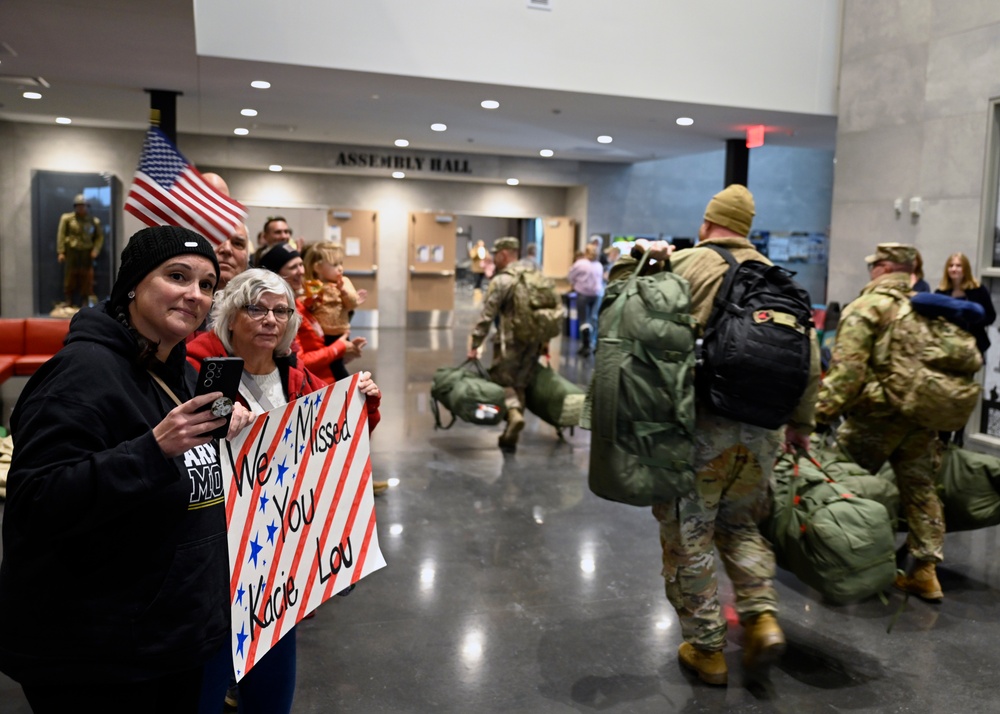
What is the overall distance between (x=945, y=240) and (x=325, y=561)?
8.24 metres

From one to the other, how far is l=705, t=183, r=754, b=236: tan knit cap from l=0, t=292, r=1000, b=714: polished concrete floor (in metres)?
1.91

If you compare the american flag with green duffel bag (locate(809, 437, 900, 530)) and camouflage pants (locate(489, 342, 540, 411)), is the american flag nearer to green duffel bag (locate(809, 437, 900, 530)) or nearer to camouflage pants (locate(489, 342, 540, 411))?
camouflage pants (locate(489, 342, 540, 411))

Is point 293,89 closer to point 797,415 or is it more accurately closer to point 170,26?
point 170,26

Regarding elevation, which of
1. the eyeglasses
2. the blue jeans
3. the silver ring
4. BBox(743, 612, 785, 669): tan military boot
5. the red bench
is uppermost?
the eyeglasses

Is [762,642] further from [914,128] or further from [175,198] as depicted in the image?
[914,128]

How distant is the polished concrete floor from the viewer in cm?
339

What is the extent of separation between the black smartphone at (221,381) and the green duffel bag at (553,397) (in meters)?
6.18

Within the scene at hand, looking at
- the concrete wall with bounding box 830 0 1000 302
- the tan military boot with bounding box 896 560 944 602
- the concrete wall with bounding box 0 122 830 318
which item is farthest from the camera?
the concrete wall with bounding box 0 122 830 318

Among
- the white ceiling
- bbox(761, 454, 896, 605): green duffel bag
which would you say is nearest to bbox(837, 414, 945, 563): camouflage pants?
bbox(761, 454, 896, 605): green duffel bag

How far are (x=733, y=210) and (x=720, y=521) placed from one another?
1.33 m

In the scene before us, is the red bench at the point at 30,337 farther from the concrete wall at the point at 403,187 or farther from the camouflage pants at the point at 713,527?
the camouflage pants at the point at 713,527

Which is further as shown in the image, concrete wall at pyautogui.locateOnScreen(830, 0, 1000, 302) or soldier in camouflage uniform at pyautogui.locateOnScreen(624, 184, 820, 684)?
concrete wall at pyautogui.locateOnScreen(830, 0, 1000, 302)

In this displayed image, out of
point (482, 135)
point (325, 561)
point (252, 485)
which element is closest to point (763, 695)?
point (325, 561)

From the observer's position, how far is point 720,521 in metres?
3.60
